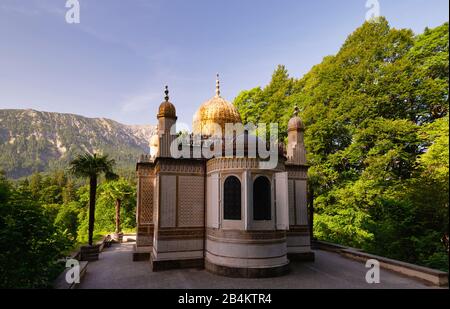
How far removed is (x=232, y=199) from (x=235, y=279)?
3.26 m

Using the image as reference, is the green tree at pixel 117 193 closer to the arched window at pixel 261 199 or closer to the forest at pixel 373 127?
the forest at pixel 373 127

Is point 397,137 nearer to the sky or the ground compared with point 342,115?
nearer to the ground

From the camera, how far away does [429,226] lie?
503 inches

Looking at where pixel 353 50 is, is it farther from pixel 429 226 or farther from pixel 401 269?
pixel 401 269

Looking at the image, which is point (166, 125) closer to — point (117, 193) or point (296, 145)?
point (296, 145)

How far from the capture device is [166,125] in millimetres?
13828

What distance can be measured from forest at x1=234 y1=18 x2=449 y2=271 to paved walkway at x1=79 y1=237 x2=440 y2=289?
139 inches

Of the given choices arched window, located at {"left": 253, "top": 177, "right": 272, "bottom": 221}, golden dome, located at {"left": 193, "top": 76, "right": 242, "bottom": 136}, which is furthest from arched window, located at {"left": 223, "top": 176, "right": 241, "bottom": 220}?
golden dome, located at {"left": 193, "top": 76, "right": 242, "bottom": 136}

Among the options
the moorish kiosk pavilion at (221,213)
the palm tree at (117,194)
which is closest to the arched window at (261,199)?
the moorish kiosk pavilion at (221,213)

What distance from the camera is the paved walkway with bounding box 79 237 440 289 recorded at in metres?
10.4

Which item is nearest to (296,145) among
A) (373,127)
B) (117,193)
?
(373,127)

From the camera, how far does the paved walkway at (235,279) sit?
34.0 ft
